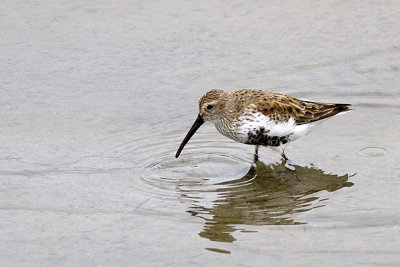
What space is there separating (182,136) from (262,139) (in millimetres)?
896

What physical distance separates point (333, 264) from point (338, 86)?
3.93 meters

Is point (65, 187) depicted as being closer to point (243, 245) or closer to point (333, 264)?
point (243, 245)

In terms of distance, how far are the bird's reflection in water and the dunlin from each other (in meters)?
0.32

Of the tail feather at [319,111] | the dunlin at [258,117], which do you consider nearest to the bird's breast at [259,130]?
the dunlin at [258,117]

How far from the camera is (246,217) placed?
6.86 m

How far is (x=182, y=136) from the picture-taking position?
339 inches

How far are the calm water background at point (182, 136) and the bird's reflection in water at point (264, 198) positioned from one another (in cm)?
2

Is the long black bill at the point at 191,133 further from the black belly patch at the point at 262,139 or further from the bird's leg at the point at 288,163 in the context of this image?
the bird's leg at the point at 288,163

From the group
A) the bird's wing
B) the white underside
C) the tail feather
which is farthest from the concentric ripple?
the tail feather

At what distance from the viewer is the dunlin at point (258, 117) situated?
27.1 ft

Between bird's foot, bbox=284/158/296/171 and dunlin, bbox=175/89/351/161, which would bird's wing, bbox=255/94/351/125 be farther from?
bird's foot, bbox=284/158/296/171

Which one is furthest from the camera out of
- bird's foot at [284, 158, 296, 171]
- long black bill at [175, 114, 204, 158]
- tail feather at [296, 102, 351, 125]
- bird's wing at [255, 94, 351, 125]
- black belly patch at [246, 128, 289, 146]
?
tail feather at [296, 102, 351, 125]

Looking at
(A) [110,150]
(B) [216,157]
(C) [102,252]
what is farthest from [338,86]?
(C) [102,252]

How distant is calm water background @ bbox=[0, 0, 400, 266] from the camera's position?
6.41 meters
